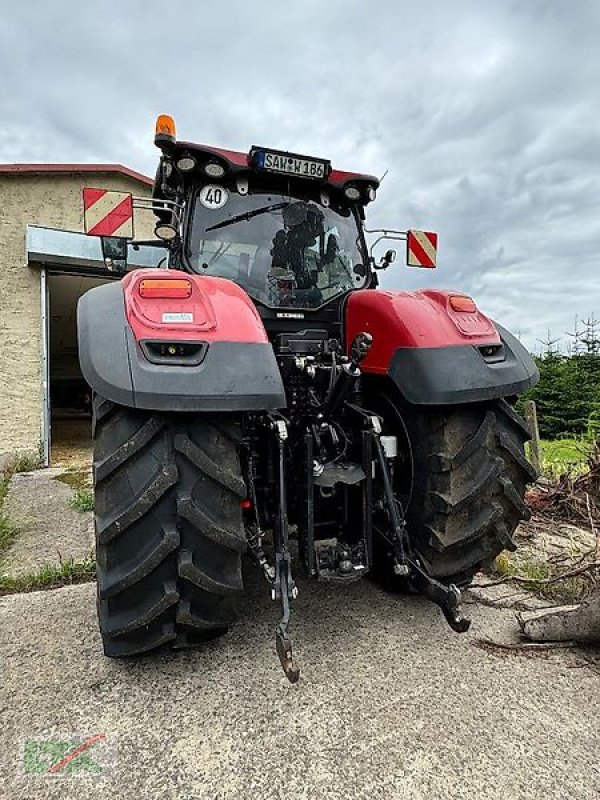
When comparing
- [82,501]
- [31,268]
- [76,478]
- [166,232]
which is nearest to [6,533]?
[82,501]

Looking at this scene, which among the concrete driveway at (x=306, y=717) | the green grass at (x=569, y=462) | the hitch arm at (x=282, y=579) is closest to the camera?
the concrete driveway at (x=306, y=717)

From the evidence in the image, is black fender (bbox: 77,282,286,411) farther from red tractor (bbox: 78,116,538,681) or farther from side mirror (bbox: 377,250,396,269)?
side mirror (bbox: 377,250,396,269)

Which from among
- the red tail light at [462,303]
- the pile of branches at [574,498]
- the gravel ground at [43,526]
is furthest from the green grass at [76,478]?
the red tail light at [462,303]

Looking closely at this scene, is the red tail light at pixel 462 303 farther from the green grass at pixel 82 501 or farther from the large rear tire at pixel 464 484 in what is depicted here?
the green grass at pixel 82 501

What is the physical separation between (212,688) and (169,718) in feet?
0.67

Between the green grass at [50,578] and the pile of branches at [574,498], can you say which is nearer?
the green grass at [50,578]

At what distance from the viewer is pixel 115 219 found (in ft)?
9.69

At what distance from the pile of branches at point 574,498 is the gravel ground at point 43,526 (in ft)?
12.0

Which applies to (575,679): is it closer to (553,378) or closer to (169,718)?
(169,718)

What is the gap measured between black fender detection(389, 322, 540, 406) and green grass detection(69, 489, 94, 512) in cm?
344

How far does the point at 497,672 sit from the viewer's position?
2.11 metres

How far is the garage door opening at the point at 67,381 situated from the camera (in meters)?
8.70

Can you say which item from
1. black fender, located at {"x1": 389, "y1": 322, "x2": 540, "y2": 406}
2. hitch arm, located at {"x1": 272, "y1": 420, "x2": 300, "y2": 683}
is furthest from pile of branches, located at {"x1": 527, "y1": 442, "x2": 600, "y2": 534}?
hitch arm, located at {"x1": 272, "y1": 420, "x2": 300, "y2": 683}

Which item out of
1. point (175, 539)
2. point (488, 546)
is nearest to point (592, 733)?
point (488, 546)
